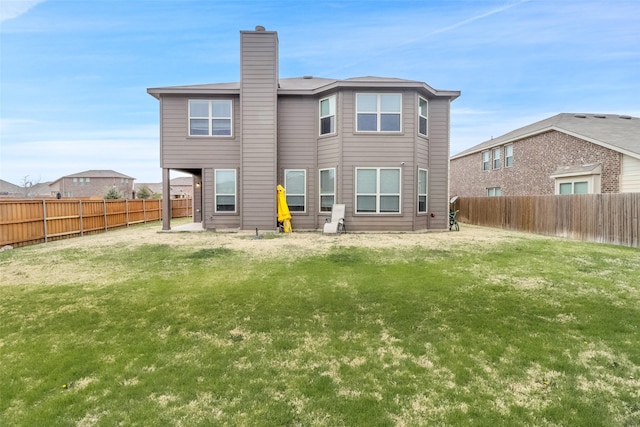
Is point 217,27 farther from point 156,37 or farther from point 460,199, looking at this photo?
point 460,199

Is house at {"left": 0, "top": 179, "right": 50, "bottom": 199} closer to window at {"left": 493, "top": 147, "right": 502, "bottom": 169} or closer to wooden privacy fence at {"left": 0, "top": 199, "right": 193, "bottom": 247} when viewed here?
wooden privacy fence at {"left": 0, "top": 199, "right": 193, "bottom": 247}

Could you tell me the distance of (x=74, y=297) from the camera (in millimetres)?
4805

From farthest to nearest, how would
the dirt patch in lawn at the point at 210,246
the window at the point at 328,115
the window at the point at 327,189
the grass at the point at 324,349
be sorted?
the window at the point at 327,189 → the window at the point at 328,115 → the dirt patch in lawn at the point at 210,246 → the grass at the point at 324,349

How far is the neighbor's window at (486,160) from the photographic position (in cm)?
2303

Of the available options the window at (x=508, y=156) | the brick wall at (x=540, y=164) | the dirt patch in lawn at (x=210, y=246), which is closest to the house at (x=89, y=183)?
the dirt patch in lawn at (x=210, y=246)

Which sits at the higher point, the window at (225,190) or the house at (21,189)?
the house at (21,189)

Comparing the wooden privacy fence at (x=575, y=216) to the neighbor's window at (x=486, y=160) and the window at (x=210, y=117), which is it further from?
the window at (x=210, y=117)

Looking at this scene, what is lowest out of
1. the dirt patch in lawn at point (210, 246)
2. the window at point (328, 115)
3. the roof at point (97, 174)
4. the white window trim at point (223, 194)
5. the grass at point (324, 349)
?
the grass at point (324, 349)

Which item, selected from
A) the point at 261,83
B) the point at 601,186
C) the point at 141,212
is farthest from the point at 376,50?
the point at 141,212

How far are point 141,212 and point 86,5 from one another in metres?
10.3

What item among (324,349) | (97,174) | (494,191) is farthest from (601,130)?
(97,174)

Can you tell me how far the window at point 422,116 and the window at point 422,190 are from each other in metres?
1.58

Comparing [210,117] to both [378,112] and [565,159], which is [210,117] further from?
[565,159]

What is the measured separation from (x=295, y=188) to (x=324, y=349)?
1020cm
